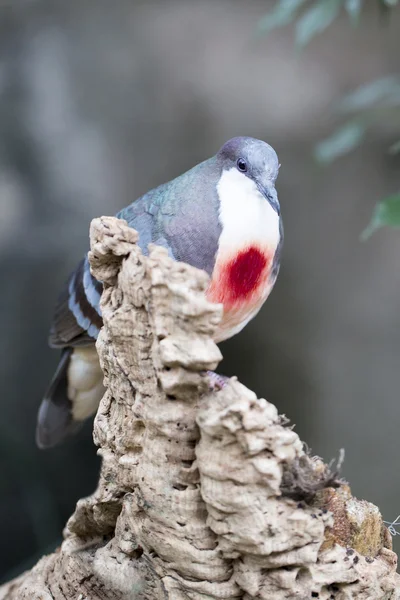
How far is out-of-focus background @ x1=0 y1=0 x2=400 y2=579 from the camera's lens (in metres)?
2.21

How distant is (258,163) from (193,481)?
1.94ft

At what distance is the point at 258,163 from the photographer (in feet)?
4.08

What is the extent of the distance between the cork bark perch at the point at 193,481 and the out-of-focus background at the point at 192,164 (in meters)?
1.26

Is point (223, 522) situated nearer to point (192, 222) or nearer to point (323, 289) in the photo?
point (192, 222)

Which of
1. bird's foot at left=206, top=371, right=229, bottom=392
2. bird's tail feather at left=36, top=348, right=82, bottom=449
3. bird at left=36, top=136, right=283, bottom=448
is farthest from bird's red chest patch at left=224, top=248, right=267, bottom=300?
bird's tail feather at left=36, top=348, right=82, bottom=449

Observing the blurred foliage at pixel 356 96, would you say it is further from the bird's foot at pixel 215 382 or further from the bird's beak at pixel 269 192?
the bird's foot at pixel 215 382

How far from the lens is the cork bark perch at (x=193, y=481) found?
858 millimetres

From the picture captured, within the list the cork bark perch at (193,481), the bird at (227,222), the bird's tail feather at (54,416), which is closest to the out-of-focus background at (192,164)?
the bird's tail feather at (54,416)

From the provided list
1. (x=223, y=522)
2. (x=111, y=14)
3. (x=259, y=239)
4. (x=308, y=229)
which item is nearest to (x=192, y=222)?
(x=259, y=239)

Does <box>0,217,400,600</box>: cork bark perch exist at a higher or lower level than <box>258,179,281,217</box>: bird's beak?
lower

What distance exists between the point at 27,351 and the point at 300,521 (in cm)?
163

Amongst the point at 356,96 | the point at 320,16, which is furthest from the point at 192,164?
the point at 320,16

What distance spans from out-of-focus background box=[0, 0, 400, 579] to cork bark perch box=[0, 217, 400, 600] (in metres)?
1.26

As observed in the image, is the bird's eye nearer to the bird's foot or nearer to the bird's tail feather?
the bird's foot
